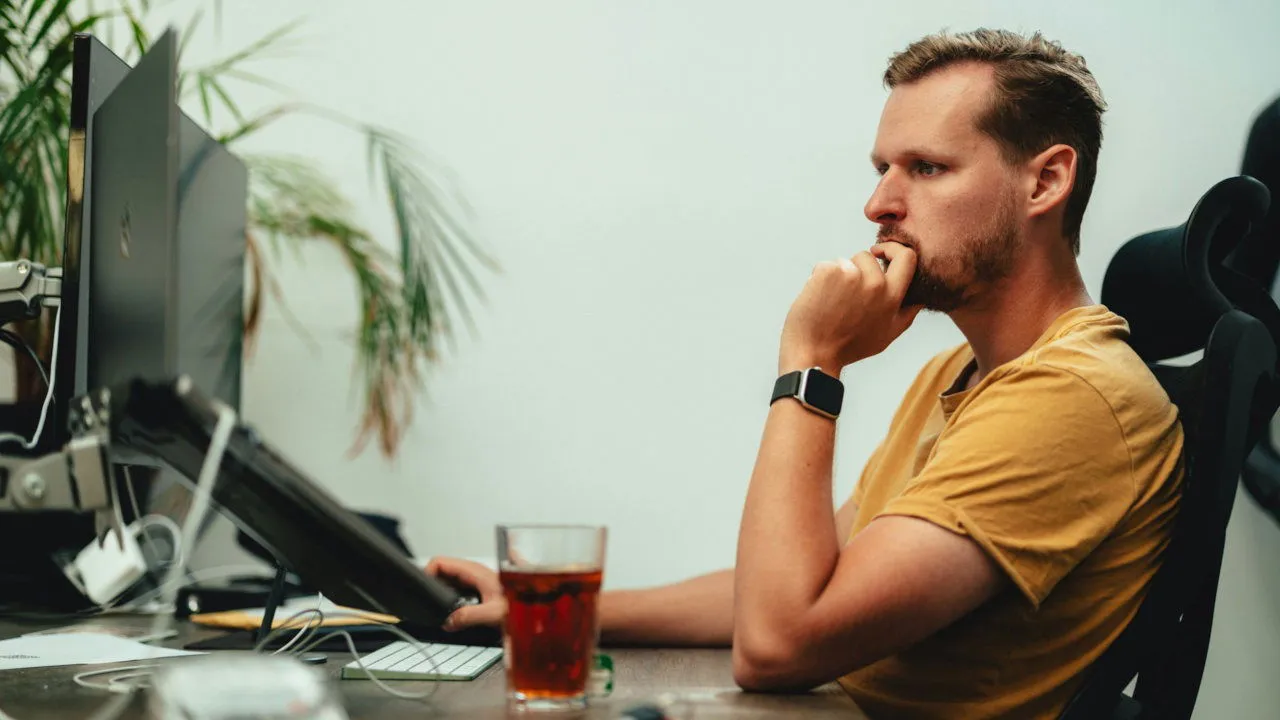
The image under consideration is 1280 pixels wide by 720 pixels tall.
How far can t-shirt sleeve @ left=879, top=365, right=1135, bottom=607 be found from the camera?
3.11 feet

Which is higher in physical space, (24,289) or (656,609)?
(24,289)

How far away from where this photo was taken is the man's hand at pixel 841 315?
1.16 m

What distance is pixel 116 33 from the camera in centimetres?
216

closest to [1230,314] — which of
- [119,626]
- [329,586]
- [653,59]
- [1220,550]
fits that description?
[1220,550]

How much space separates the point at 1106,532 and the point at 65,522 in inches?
50.7

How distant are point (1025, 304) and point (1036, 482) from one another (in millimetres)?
341

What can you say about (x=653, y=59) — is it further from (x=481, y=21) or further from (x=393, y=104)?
(x=393, y=104)

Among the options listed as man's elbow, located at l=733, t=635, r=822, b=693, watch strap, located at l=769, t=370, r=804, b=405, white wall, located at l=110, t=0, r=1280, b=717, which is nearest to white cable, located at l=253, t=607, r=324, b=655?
man's elbow, located at l=733, t=635, r=822, b=693

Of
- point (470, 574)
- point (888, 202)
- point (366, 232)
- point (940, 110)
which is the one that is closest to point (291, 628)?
point (470, 574)

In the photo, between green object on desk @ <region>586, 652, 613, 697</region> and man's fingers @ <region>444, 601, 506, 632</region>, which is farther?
man's fingers @ <region>444, 601, 506, 632</region>

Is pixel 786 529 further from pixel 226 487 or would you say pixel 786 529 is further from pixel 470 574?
pixel 226 487

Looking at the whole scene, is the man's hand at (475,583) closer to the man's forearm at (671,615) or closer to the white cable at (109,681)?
the man's forearm at (671,615)

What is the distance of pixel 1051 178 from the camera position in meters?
1.24

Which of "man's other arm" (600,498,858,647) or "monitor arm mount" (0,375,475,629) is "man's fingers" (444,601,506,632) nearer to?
"man's other arm" (600,498,858,647)
